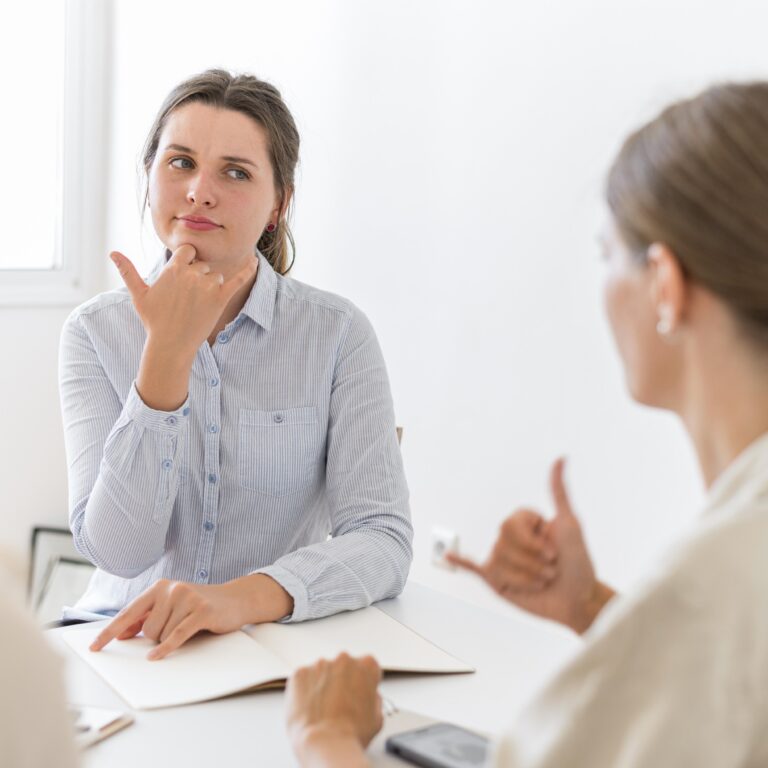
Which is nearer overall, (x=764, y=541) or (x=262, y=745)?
(x=764, y=541)

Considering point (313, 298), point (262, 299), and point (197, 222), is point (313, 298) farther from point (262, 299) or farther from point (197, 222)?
point (197, 222)

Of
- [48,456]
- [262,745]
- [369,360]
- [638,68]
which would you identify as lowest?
[48,456]

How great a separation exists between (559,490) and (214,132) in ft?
3.12

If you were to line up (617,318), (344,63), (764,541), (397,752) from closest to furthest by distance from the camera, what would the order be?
(764,541), (617,318), (397,752), (344,63)

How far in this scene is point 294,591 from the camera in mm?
1445

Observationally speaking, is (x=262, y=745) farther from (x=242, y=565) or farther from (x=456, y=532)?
(x=456, y=532)

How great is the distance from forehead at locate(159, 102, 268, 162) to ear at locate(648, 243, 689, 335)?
3.46 feet

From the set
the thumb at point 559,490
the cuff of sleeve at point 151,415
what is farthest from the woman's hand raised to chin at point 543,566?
the cuff of sleeve at point 151,415

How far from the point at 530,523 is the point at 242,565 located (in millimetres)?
677

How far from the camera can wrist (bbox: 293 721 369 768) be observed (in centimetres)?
100

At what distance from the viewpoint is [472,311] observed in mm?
2613

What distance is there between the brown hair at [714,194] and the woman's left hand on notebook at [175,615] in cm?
70

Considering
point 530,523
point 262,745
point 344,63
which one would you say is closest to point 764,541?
point 530,523

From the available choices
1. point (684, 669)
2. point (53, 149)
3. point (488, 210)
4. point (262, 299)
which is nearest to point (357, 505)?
point (262, 299)
